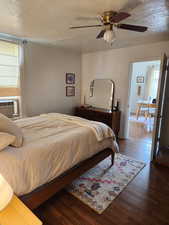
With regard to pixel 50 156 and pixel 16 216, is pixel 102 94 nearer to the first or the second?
pixel 50 156

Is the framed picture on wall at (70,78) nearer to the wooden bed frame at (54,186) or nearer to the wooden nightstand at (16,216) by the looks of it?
the wooden bed frame at (54,186)

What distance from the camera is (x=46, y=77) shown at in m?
3.90

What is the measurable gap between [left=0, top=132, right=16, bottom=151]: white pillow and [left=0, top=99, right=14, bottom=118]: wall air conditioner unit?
2.10m

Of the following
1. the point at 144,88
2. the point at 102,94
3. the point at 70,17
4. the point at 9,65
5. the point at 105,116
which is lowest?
the point at 105,116

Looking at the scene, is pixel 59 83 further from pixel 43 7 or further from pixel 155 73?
pixel 155 73

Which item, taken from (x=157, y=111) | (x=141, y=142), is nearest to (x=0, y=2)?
(x=157, y=111)

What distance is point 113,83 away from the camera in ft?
13.7

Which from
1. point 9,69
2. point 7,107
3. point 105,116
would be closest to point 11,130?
point 7,107

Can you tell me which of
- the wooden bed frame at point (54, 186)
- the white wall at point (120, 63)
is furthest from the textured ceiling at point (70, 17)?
the wooden bed frame at point (54, 186)

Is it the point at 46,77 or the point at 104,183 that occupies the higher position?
the point at 46,77

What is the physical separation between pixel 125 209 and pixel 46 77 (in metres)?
3.37

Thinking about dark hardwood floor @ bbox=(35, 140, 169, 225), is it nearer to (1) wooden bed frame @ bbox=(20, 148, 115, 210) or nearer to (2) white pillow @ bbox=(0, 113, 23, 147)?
(1) wooden bed frame @ bbox=(20, 148, 115, 210)

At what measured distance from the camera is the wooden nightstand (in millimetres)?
790

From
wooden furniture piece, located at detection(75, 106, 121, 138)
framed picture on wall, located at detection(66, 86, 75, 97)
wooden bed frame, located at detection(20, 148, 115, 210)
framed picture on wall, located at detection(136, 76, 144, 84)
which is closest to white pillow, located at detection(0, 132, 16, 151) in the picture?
wooden bed frame, located at detection(20, 148, 115, 210)
